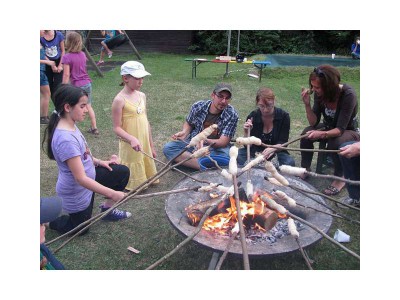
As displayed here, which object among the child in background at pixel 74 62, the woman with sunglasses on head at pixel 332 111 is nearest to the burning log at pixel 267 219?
the woman with sunglasses on head at pixel 332 111

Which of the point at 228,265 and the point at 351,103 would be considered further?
the point at 351,103

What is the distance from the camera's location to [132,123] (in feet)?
11.7

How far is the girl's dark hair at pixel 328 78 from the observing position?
3459 mm

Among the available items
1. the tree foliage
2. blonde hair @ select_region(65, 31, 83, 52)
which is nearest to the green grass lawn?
the tree foliage

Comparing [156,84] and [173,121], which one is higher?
[156,84]

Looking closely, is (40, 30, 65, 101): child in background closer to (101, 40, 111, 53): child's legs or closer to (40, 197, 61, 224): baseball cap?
(40, 197, 61, 224): baseball cap

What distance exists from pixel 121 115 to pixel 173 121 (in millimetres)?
2551

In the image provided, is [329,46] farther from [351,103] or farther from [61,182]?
[61,182]

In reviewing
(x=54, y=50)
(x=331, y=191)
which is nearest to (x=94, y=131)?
(x=54, y=50)

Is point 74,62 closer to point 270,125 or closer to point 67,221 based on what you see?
point 67,221

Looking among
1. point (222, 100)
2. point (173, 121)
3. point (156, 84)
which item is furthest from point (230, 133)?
point (156, 84)

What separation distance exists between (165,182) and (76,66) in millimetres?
2483

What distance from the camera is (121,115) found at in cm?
350

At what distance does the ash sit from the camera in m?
2.44
